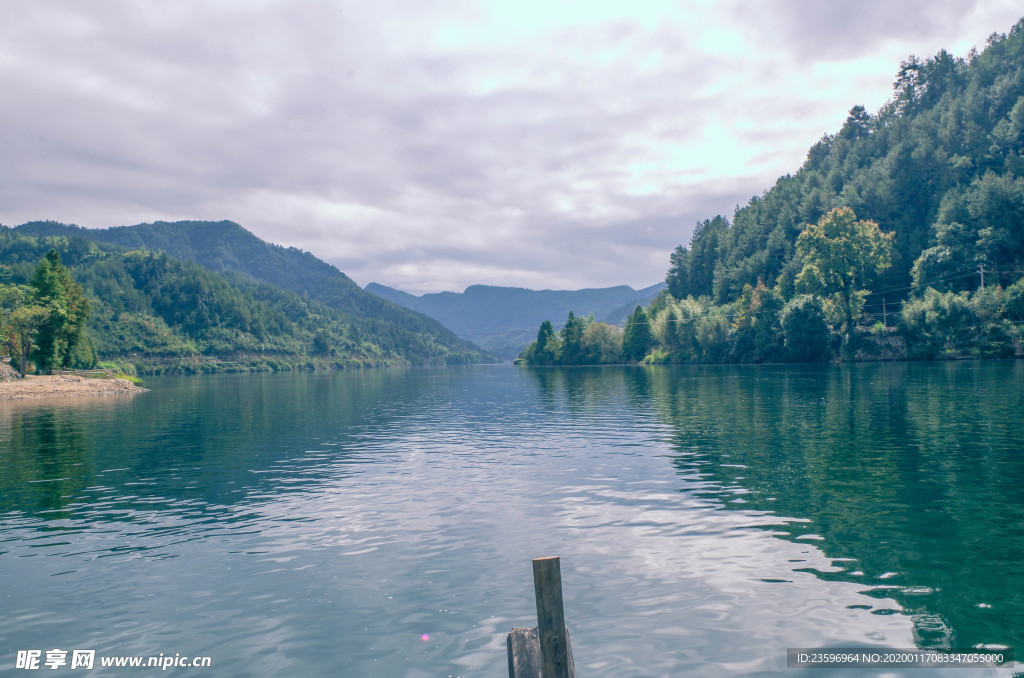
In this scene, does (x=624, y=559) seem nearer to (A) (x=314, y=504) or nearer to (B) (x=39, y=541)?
(A) (x=314, y=504)

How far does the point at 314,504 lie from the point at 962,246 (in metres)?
170

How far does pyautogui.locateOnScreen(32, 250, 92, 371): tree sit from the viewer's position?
105688mm

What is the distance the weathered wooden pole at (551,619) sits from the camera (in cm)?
769

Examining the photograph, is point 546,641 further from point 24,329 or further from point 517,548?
point 24,329

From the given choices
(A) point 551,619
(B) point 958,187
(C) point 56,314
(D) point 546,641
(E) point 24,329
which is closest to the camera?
(A) point 551,619

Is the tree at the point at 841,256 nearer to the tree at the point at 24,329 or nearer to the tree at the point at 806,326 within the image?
the tree at the point at 806,326

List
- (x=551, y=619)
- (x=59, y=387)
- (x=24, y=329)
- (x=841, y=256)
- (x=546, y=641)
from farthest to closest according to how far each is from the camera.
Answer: (x=841, y=256), (x=24, y=329), (x=59, y=387), (x=546, y=641), (x=551, y=619)

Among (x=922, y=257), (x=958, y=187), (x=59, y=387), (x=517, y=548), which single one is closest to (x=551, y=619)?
(x=517, y=548)

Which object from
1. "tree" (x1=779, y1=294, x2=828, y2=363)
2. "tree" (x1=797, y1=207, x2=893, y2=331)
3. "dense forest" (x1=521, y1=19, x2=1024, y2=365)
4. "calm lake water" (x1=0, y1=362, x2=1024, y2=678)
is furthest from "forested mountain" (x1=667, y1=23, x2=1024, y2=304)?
"calm lake water" (x1=0, y1=362, x2=1024, y2=678)

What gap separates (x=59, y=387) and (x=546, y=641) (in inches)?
4479

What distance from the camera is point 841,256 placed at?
5659 inches

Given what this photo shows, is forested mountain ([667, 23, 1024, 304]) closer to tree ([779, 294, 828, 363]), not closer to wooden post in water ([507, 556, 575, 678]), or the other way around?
tree ([779, 294, 828, 363])

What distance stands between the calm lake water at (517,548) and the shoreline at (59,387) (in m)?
61.8

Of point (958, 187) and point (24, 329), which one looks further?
point (958, 187)
